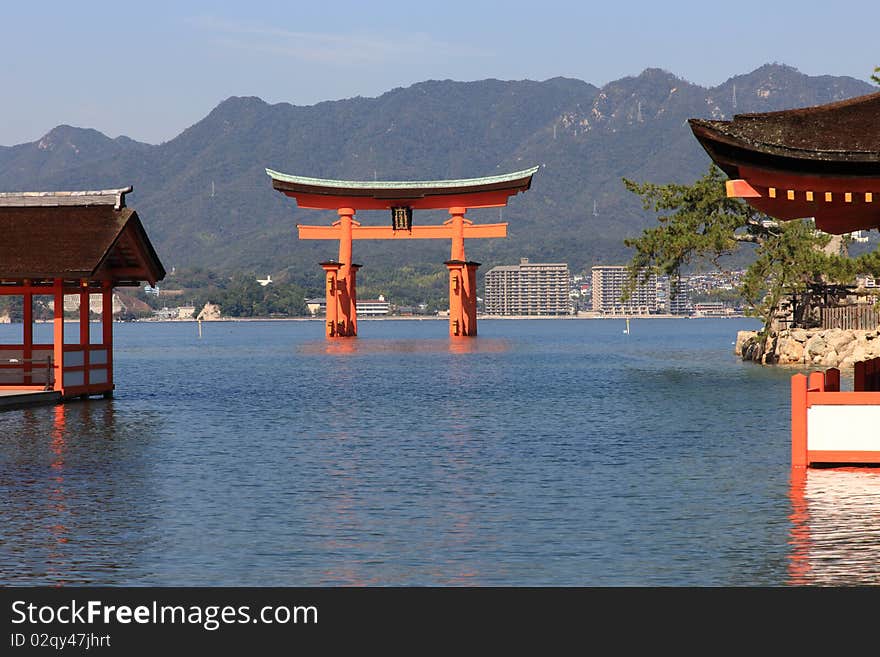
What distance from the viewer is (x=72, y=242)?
29.8 metres

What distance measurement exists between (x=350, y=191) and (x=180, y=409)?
4965cm

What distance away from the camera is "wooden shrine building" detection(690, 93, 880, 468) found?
16.4m

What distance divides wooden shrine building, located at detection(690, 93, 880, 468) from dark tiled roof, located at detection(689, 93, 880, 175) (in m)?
0.01

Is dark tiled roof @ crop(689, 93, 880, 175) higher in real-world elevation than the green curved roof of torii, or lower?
lower

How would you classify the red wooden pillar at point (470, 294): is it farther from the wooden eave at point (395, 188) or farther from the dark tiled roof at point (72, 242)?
the dark tiled roof at point (72, 242)

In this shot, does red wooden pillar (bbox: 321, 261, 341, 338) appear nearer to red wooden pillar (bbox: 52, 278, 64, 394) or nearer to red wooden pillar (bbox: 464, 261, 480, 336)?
red wooden pillar (bbox: 464, 261, 480, 336)

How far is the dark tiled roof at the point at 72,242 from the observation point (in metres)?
29.2

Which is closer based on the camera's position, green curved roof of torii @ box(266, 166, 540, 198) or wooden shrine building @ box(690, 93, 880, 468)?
wooden shrine building @ box(690, 93, 880, 468)

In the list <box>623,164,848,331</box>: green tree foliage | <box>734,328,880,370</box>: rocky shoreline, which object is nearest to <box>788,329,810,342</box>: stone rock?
<box>734,328,880,370</box>: rocky shoreline

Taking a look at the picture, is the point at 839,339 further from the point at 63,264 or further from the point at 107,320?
the point at 63,264
